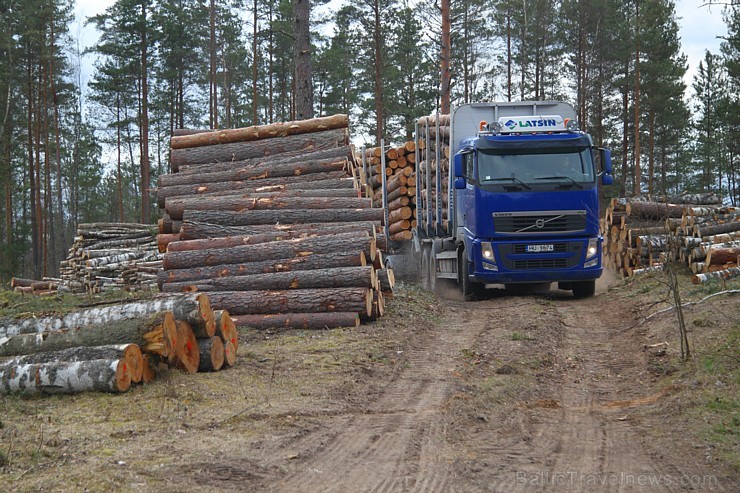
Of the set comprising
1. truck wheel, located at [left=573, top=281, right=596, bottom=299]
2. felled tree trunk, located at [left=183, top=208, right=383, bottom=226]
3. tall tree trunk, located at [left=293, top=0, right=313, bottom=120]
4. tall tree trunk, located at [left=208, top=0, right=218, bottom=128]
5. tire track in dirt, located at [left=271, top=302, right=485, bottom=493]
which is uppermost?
tall tree trunk, located at [left=208, top=0, right=218, bottom=128]

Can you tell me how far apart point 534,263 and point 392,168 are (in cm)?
679

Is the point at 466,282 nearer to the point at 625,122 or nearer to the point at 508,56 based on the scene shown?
the point at 625,122

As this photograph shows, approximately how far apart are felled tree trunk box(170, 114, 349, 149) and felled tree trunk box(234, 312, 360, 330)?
5.95 meters

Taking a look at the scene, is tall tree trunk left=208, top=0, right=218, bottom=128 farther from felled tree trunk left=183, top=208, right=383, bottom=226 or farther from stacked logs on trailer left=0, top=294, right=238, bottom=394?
stacked logs on trailer left=0, top=294, right=238, bottom=394

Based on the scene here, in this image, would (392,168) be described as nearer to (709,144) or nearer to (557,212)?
(557,212)

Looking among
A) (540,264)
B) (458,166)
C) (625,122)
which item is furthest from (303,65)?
(625,122)

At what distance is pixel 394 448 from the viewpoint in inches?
225

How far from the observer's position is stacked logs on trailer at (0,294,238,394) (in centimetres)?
738

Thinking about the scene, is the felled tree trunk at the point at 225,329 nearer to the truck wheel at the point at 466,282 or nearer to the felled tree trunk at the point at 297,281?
the felled tree trunk at the point at 297,281

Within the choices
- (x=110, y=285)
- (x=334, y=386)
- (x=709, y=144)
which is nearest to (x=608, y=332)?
(x=334, y=386)

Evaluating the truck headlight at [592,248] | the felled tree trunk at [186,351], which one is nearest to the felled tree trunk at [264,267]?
the felled tree trunk at [186,351]

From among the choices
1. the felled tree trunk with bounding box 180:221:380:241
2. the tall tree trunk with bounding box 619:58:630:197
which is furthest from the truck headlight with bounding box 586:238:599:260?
the tall tree trunk with bounding box 619:58:630:197

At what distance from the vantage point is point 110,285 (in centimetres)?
2150

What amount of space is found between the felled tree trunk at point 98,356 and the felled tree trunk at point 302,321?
382 cm
